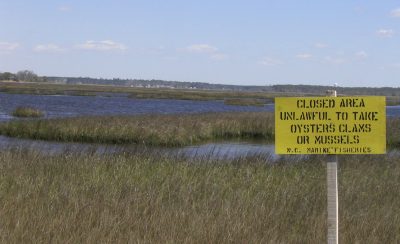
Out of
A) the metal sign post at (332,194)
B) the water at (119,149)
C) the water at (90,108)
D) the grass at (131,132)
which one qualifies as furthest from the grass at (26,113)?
the metal sign post at (332,194)

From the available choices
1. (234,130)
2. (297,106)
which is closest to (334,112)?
(297,106)

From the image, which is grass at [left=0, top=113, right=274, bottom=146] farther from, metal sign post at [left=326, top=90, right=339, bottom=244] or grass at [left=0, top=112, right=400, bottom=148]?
metal sign post at [left=326, top=90, right=339, bottom=244]

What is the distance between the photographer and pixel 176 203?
7586 millimetres

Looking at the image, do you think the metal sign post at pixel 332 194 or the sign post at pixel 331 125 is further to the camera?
the metal sign post at pixel 332 194

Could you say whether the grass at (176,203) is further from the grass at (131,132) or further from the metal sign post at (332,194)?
the grass at (131,132)

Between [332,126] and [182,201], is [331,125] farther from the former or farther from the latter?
[182,201]

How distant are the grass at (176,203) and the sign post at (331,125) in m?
1.54

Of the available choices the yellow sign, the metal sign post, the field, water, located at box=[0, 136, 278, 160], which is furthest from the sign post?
water, located at box=[0, 136, 278, 160]

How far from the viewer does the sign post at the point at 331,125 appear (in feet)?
16.3

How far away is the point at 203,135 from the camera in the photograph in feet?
94.1

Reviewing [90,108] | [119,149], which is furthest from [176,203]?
[90,108]

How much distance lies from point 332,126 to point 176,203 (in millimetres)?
3123

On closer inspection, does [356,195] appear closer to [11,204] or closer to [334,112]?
[334,112]

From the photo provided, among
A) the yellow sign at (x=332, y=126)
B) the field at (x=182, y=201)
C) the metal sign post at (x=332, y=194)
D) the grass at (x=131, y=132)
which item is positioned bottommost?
the grass at (x=131, y=132)
